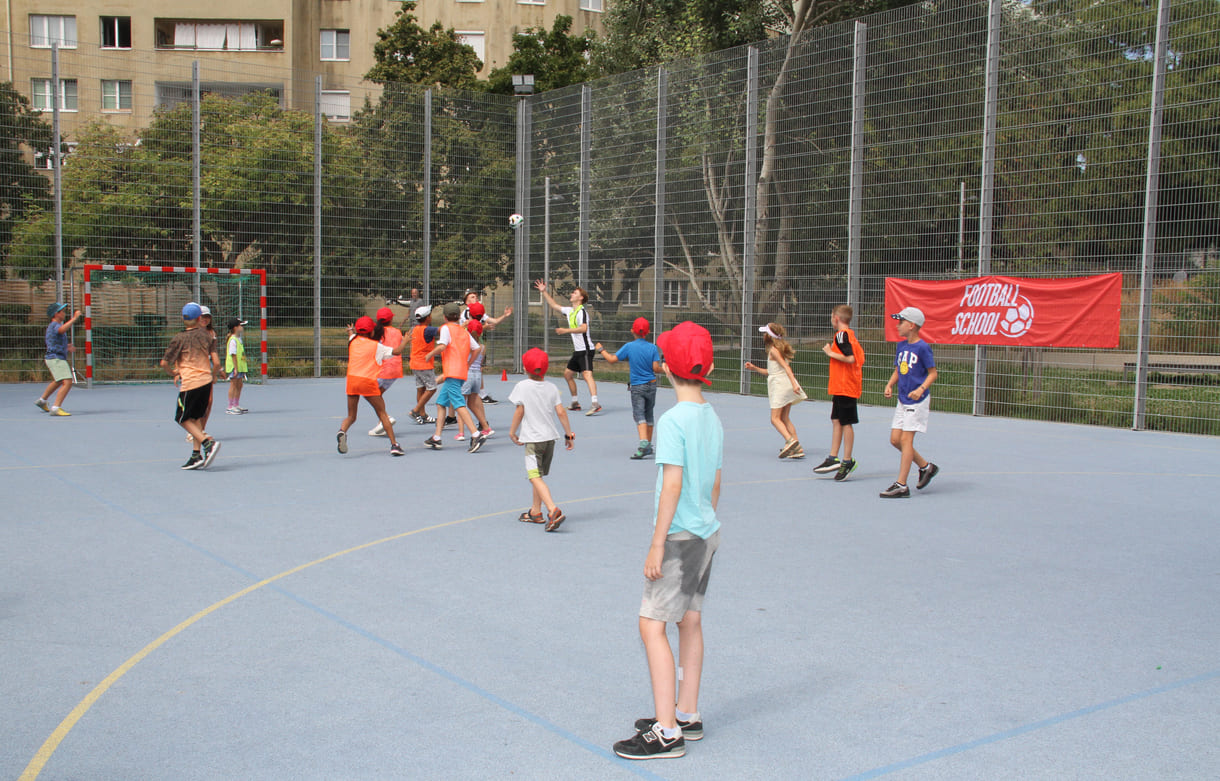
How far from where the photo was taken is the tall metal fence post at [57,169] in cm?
1947

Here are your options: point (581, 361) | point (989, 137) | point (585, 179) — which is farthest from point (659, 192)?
point (989, 137)

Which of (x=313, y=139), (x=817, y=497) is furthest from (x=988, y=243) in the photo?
(x=313, y=139)

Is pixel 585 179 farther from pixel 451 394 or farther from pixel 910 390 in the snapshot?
pixel 910 390

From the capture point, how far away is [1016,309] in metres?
15.1

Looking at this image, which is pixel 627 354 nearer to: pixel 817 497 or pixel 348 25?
pixel 817 497

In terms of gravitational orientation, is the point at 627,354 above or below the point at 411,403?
above

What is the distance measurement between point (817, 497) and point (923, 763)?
5.55 metres

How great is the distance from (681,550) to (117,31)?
47288mm

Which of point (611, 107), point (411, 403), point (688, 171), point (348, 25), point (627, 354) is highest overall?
point (348, 25)

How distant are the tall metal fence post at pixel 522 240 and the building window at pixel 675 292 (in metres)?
4.60

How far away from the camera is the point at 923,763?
391 cm

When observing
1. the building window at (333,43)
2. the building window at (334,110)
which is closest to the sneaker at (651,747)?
the building window at (334,110)

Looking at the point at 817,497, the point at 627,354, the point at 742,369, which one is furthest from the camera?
the point at 742,369

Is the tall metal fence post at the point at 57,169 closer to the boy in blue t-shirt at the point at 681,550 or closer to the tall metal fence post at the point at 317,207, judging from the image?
the tall metal fence post at the point at 317,207
